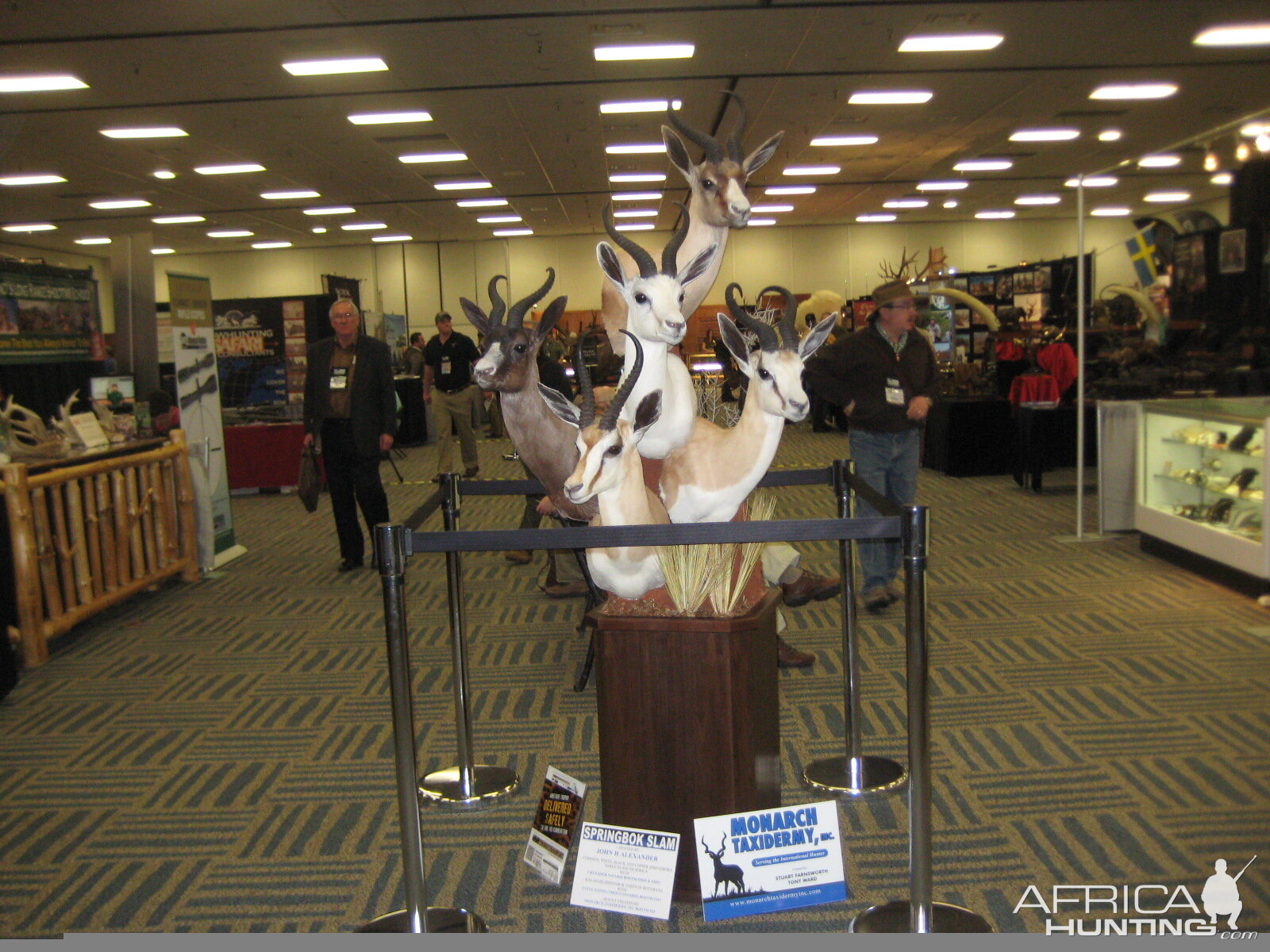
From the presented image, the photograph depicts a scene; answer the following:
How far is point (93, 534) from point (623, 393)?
4.11 m

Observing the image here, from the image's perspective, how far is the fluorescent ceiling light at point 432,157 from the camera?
1216cm

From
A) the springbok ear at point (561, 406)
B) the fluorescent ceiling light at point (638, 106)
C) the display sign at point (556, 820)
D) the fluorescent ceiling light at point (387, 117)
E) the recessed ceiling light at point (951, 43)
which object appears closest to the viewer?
the springbok ear at point (561, 406)

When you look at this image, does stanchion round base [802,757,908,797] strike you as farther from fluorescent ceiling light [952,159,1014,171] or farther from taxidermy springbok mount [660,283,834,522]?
fluorescent ceiling light [952,159,1014,171]

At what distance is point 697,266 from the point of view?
2.11 metres

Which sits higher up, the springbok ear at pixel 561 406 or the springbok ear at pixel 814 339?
the springbok ear at pixel 814 339

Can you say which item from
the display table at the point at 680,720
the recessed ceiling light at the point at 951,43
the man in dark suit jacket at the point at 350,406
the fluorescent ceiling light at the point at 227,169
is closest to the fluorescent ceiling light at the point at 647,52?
the recessed ceiling light at the point at 951,43

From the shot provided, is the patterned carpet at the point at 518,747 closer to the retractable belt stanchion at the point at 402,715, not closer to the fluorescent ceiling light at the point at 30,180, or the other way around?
the retractable belt stanchion at the point at 402,715

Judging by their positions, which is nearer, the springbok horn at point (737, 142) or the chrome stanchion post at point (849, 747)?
the springbok horn at point (737, 142)

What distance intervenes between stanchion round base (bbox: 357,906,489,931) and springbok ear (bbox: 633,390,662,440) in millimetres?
1210

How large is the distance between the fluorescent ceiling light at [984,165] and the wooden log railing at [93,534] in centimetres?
1204

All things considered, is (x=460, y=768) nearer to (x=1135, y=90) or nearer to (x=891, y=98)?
(x=891, y=98)

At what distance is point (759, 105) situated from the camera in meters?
10.4

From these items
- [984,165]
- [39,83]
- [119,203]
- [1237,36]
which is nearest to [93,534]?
[39,83]

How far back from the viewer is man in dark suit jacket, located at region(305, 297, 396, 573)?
19.2 ft
